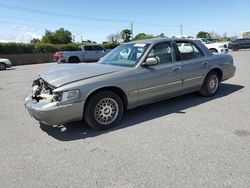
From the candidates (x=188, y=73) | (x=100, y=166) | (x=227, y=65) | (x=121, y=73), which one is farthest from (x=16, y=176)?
(x=227, y=65)

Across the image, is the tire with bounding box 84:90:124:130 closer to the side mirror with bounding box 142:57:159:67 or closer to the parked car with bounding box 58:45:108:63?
→ the side mirror with bounding box 142:57:159:67

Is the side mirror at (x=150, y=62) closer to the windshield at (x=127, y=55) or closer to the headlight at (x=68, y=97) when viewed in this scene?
the windshield at (x=127, y=55)

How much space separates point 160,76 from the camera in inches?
204

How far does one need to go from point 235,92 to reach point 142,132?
382 centimetres

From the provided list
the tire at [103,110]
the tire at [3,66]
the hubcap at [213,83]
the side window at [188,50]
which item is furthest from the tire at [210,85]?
the tire at [3,66]

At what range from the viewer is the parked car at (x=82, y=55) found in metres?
21.0

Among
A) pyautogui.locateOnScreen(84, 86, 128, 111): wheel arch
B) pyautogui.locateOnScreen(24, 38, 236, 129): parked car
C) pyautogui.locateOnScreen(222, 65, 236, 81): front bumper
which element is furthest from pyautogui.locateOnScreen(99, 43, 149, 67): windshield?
pyautogui.locateOnScreen(222, 65, 236, 81): front bumper

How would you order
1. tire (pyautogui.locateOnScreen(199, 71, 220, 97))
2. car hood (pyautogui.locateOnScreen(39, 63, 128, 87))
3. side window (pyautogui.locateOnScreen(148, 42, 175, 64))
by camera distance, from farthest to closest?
tire (pyautogui.locateOnScreen(199, 71, 220, 97))
side window (pyautogui.locateOnScreen(148, 42, 175, 64))
car hood (pyautogui.locateOnScreen(39, 63, 128, 87))

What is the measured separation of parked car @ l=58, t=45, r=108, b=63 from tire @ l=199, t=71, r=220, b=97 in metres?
16.2

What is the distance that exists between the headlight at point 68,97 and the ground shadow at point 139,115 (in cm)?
64

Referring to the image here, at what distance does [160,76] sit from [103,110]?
1.43 meters

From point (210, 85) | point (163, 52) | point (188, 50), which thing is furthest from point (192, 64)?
point (210, 85)

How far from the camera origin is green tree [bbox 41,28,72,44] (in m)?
59.2

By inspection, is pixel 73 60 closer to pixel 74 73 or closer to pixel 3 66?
pixel 3 66
